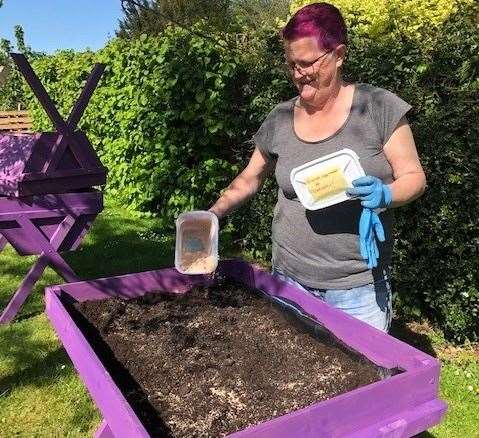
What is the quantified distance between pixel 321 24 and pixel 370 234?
70cm

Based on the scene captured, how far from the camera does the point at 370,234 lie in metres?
1.72

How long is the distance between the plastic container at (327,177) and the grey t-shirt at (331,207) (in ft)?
0.64

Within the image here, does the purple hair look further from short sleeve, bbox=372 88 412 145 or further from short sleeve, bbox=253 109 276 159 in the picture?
short sleeve, bbox=253 109 276 159

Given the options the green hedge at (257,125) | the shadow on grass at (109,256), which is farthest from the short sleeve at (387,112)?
the shadow on grass at (109,256)

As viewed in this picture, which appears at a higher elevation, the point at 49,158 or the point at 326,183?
the point at 49,158

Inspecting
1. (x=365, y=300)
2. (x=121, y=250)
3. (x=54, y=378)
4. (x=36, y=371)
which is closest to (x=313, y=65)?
(x=365, y=300)

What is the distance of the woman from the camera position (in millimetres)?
1728

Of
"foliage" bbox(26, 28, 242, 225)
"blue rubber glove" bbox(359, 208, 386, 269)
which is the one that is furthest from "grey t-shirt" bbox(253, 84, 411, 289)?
"foliage" bbox(26, 28, 242, 225)

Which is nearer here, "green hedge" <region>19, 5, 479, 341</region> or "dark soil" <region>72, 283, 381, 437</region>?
"dark soil" <region>72, 283, 381, 437</region>

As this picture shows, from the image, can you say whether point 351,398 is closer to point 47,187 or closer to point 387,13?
point 47,187

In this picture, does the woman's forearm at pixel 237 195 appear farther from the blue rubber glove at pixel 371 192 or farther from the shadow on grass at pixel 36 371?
the shadow on grass at pixel 36 371

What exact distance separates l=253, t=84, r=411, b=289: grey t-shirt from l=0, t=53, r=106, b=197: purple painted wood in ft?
6.71

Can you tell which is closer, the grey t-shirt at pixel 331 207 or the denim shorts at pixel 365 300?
the grey t-shirt at pixel 331 207

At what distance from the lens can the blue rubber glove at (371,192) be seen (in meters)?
1.56
